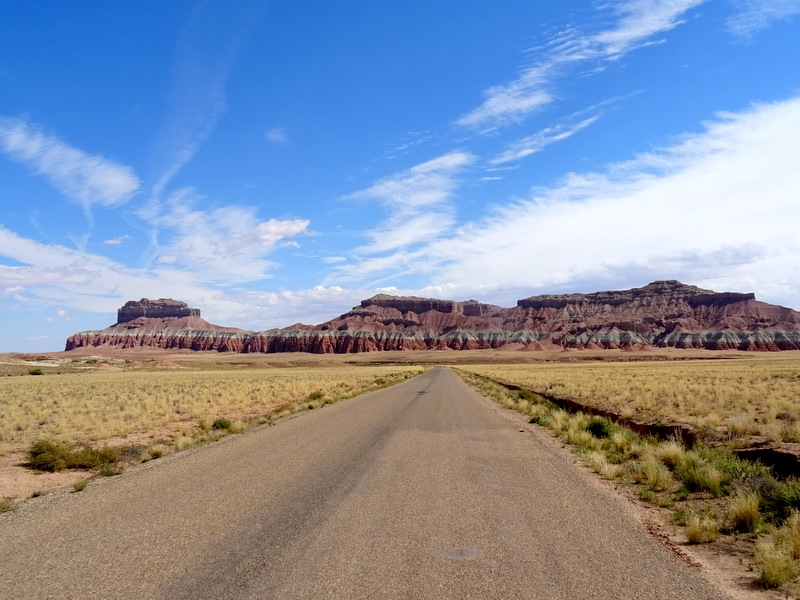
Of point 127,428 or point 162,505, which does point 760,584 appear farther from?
point 127,428

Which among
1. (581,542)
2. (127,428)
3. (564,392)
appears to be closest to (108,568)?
(581,542)

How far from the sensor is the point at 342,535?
6488mm

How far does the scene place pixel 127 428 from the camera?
1866 centimetres

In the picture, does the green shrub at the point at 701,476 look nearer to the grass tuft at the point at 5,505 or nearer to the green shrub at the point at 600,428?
the green shrub at the point at 600,428

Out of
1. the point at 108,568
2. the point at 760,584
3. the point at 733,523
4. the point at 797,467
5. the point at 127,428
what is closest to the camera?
the point at 760,584

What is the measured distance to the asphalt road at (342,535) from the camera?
16.7 ft

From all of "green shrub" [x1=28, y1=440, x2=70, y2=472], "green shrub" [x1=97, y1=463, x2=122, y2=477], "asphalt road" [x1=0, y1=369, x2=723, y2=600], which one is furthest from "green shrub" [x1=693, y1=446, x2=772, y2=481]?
"green shrub" [x1=28, y1=440, x2=70, y2=472]

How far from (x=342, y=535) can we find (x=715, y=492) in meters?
6.30

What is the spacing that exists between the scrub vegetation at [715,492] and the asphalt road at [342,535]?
767 millimetres

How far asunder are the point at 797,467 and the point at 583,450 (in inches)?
176

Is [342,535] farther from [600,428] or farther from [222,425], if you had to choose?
[222,425]

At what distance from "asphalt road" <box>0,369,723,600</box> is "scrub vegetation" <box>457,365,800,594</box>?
0.77m

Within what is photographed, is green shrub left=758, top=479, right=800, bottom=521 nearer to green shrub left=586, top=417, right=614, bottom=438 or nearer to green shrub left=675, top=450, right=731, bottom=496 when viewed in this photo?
green shrub left=675, top=450, right=731, bottom=496

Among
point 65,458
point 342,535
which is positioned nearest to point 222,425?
point 65,458
